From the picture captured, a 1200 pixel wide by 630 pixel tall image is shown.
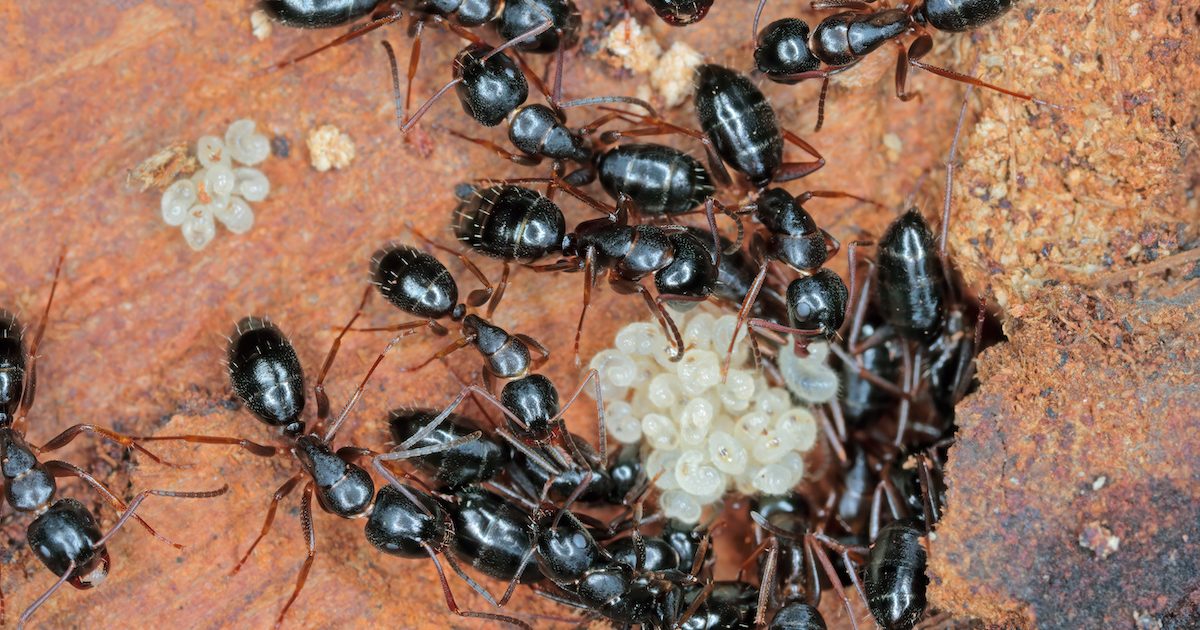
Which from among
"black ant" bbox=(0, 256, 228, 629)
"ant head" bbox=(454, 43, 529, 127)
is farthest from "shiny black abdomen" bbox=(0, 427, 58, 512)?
"ant head" bbox=(454, 43, 529, 127)

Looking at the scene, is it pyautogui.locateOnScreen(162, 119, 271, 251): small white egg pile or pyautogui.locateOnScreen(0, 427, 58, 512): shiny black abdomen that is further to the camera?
pyautogui.locateOnScreen(162, 119, 271, 251): small white egg pile

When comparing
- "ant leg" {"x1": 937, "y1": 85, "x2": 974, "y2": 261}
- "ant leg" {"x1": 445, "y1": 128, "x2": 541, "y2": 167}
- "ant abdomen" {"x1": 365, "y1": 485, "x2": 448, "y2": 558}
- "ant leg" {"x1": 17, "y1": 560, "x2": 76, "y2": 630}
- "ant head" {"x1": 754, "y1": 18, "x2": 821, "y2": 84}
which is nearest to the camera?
"ant leg" {"x1": 17, "y1": 560, "x2": 76, "y2": 630}

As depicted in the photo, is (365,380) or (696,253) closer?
(365,380)

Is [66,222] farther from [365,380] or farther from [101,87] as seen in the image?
[365,380]

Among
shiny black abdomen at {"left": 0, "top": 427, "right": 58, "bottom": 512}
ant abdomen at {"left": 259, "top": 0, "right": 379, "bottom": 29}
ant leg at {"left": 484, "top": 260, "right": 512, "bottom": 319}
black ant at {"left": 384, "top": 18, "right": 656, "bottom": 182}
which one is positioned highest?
ant abdomen at {"left": 259, "top": 0, "right": 379, "bottom": 29}

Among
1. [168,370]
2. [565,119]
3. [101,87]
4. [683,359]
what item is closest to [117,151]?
[101,87]

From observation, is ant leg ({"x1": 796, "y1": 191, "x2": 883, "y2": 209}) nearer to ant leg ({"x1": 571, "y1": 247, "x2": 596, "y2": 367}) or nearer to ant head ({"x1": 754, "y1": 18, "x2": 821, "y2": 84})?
ant head ({"x1": 754, "y1": 18, "x2": 821, "y2": 84})

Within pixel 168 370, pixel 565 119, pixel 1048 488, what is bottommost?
pixel 168 370
